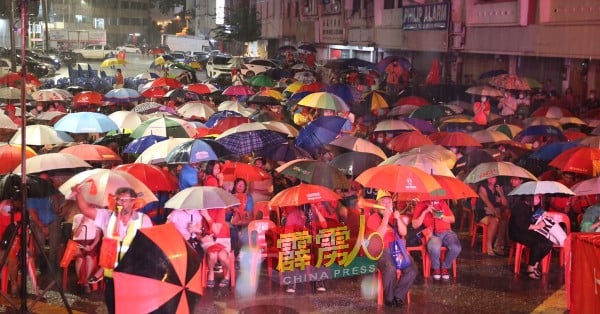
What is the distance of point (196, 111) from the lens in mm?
18094

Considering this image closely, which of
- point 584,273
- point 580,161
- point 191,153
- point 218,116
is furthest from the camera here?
point 218,116

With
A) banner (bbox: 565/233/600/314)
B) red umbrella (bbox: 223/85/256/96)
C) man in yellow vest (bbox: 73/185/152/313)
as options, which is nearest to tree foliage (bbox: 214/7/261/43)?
red umbrella (bbox: 223/85/256/96)

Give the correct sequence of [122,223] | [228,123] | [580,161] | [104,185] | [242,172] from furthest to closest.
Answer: [228,123], [580,161], [242,172], [104,185], [122,223]

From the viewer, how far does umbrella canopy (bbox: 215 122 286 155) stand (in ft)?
42.1

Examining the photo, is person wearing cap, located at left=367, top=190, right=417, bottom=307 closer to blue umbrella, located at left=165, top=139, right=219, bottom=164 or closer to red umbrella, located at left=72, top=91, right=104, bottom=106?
blue umbrella, located at left=165, top=139, right=219, bottom=164

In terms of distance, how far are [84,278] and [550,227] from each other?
5.86 meters

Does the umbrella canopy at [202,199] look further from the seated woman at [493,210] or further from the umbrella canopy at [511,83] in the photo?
the umbrella canopy at [511,83]

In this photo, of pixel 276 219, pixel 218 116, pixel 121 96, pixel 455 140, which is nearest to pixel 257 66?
pixel 121 96

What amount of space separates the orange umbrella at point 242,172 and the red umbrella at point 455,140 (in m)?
3.88

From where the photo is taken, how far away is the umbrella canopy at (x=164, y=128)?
46.2ft

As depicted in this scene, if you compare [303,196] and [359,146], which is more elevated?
[359,146]

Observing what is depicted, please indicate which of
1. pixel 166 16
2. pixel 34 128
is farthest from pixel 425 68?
pixel 166 16

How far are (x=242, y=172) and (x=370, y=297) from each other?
2788 millimetres

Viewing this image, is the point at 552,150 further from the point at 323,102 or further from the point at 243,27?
the point at 243,27
